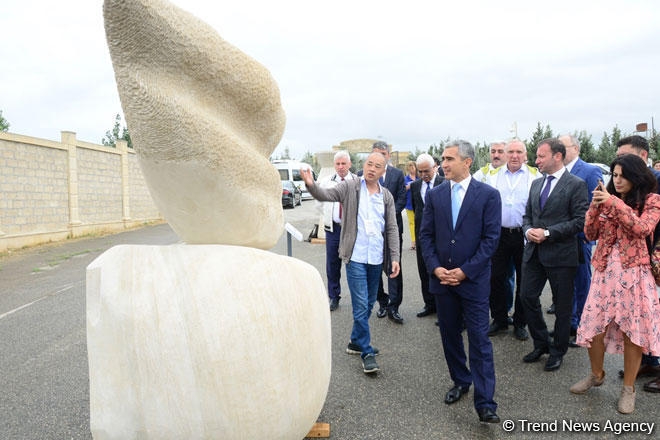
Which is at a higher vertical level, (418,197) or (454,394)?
(418,197)

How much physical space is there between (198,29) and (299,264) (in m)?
1.25

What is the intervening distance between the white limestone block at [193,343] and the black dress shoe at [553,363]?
260 centimetres

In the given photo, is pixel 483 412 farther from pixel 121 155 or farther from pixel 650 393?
pixel 121 155

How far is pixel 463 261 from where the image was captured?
10.2 feet

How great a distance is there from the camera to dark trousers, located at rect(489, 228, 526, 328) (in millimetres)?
4555

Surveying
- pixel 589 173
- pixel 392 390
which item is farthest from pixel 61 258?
pixel 589 173

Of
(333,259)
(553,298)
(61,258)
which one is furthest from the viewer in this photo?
(61,258)

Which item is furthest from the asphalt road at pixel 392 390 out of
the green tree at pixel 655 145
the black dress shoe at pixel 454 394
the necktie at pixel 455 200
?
the green tree at pixel 655 145

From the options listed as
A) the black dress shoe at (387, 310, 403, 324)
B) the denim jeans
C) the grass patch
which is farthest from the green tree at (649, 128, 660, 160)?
the grass patch

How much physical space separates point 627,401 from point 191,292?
3073 millimetres

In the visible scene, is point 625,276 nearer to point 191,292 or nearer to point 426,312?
point 426,312

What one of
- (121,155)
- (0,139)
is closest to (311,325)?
(0,139)

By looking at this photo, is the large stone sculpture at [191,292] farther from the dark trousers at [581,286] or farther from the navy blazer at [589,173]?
the navy blazer at [589,173]

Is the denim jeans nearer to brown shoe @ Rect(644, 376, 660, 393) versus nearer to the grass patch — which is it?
brown shoe @ Rect(644, 376, 660, 393)
